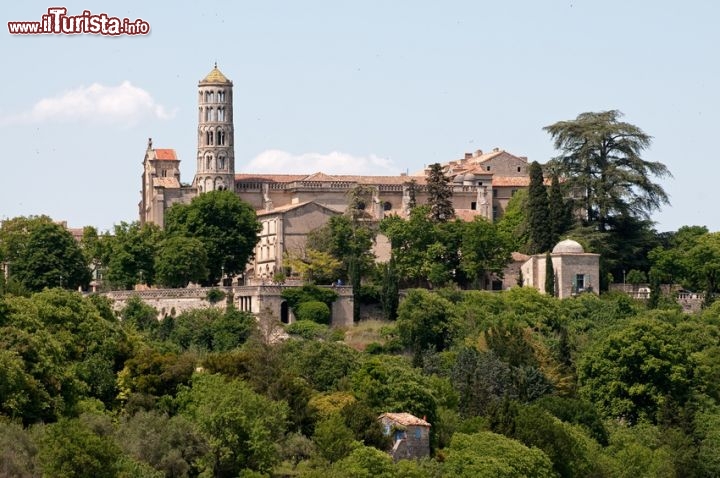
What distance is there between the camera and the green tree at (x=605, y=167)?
93750 mm

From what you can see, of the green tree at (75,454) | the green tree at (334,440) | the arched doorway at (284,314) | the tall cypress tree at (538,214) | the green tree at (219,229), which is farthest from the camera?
the tall cypress tree at (538,214)

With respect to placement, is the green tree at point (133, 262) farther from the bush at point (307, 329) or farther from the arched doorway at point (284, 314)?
the bush at point (307, 329)

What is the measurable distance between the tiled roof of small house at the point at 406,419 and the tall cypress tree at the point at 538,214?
26.4 meters

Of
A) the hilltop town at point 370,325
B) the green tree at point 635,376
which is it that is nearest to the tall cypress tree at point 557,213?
the hilltop town at point 370,325

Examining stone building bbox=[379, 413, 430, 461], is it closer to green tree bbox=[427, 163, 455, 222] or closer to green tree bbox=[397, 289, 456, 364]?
green tree bbox=[397, 289, 456, 364]

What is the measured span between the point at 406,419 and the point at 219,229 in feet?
88.5

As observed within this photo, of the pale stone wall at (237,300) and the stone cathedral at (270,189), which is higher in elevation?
the stone cathedral at (270,189)

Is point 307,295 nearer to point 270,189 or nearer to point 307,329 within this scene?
point 307,329

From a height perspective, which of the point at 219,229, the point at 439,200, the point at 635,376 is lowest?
the point at 635,376

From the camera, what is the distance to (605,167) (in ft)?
308

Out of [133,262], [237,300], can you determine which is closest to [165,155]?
[133,262]

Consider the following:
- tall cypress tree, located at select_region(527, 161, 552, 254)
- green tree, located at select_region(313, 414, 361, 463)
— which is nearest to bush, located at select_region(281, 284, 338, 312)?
tall cypress tree, located at select_region(527, 161, 552, 254)

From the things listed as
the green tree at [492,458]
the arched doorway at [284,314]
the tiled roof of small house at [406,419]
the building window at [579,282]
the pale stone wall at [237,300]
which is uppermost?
the building window at [579,282]

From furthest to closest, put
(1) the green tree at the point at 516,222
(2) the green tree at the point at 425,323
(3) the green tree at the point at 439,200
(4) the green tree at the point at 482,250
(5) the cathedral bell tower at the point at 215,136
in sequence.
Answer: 1. (5) the cathedral bell tower at the point at 215,136
2. (3) the green tree at the point at 439,200
3. (1) the green tree at the point at 516,222
4. (4) the green tree at the point at 482,250
5. (2) the green tree at the point at 425,323
